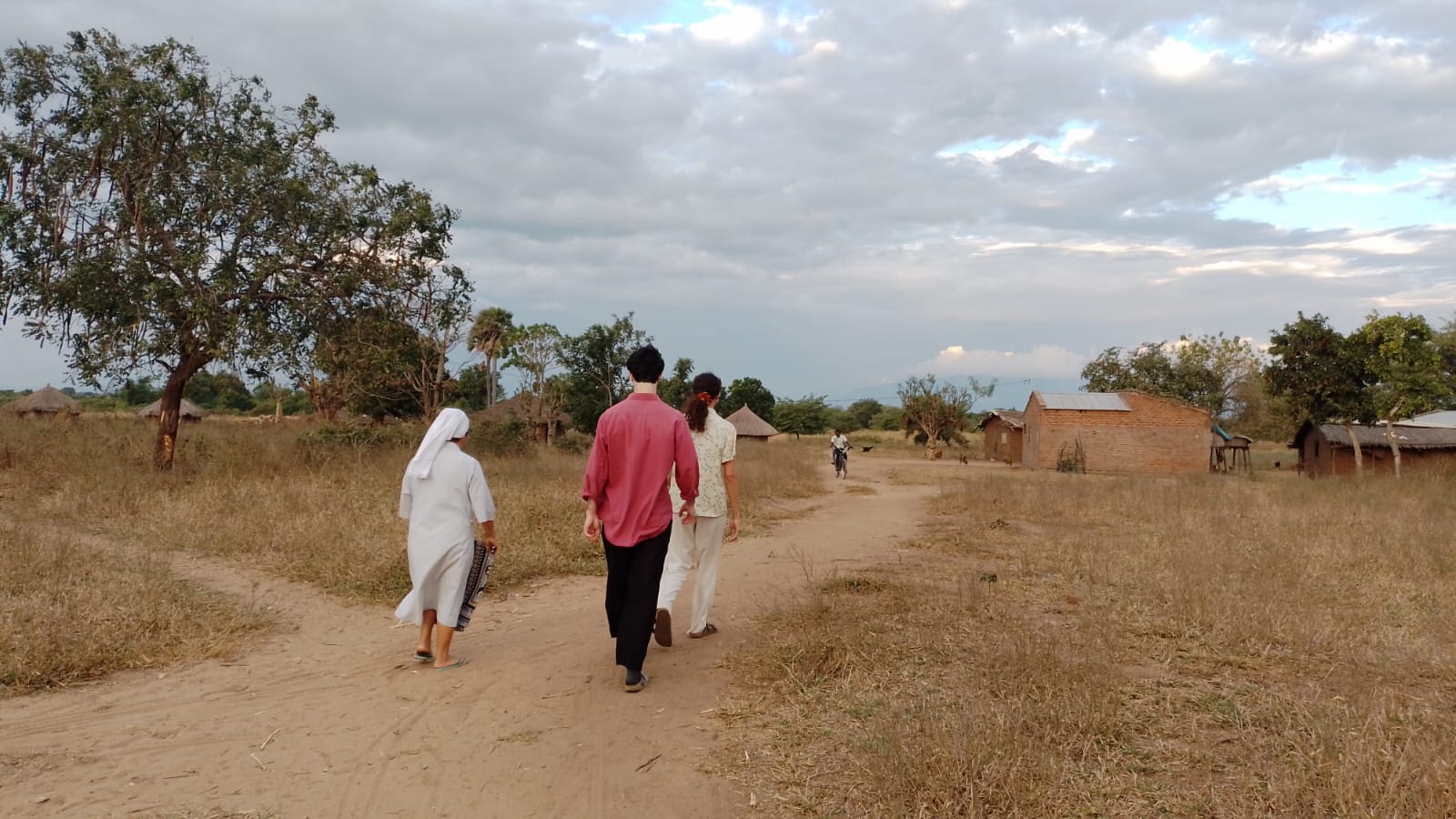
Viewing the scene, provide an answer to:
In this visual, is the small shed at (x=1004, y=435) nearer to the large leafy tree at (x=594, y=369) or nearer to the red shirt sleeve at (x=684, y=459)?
the large leafy tree at (x=594, y=369)

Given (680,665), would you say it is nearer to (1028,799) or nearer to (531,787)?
(531,787)

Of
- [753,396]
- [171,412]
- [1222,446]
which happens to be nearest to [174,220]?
[171,412]

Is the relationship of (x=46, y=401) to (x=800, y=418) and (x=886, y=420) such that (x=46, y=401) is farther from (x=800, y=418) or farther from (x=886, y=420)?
(x=886, y=420)

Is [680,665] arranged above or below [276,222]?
below

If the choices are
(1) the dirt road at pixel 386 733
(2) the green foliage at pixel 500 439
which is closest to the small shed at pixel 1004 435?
(2) the green foliage at pixel 500 439

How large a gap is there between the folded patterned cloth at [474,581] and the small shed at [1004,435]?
3280 centimetres

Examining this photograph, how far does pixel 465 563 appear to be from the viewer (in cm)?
489

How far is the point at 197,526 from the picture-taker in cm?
888

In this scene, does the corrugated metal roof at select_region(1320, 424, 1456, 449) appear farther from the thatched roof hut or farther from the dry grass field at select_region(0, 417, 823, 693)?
the thatched roof hut

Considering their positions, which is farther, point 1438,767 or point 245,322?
point 245,322

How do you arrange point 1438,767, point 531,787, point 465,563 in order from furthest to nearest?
point 465,563 < point 531,787 < point 1438,767

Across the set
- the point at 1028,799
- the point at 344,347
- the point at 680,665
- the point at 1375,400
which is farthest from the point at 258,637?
the point at 1375,400

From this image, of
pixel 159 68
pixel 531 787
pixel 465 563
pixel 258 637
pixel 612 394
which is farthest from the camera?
pixel 612 394

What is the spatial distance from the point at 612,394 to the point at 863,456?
11.5 meters
